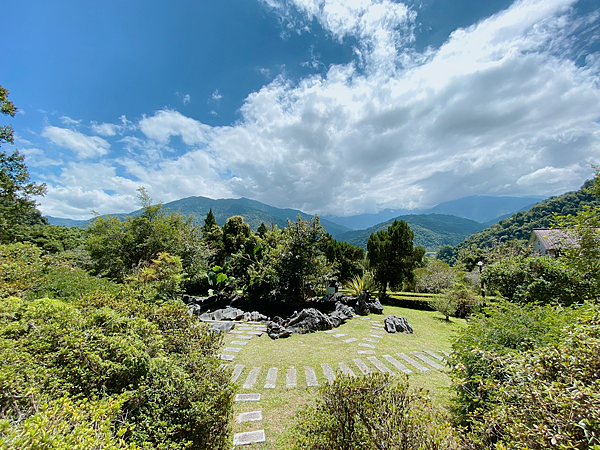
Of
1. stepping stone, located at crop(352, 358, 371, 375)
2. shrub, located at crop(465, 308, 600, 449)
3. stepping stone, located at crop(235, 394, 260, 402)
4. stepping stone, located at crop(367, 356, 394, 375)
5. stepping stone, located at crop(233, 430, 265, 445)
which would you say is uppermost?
shrub, located at crop(465, 308, 600, 449)

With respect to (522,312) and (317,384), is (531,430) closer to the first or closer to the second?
(522,312)

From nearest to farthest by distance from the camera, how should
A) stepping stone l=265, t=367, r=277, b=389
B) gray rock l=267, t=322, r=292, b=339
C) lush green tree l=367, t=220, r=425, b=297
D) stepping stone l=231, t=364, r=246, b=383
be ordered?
stepping stone l=265, t=367, r=277, b=389 → stepping stone l=231, t=364, r=246, b=383 → gray rock l=267, t=322, r=292, b=339 → lush green tree l=367, t=220, r=425, b=297

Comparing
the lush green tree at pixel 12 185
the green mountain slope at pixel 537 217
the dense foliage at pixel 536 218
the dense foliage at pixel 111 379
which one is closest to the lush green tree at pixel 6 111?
the lush green tree at pixel 12 185

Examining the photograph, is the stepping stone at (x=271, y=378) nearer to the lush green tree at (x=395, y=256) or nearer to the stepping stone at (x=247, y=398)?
the stepping stone at (x=247, y=398)

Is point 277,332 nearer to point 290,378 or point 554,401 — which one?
point 290,378

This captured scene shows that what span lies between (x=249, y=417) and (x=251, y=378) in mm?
1078

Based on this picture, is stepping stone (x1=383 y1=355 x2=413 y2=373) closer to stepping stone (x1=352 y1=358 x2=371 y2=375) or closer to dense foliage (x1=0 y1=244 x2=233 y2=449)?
A: stepping stone (x1=352 y1=358 x2=371 y2=375)

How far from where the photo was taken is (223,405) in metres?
2.49

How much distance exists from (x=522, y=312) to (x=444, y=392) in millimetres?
1965

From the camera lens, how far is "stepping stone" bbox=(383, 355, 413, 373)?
4.72 meters

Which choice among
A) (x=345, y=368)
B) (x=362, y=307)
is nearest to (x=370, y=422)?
(x=345, y=368)

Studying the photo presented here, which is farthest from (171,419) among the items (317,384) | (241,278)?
(241,278)

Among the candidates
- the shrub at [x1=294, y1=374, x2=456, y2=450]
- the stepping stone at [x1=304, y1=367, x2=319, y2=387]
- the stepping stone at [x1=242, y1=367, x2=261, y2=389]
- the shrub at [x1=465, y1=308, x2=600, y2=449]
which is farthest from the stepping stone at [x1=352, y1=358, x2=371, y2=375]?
the shrub at [x1=465, y1=308, x2=600, y2=449]

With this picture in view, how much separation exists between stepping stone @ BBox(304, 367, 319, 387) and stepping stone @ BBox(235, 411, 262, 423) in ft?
3.59
